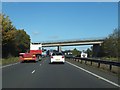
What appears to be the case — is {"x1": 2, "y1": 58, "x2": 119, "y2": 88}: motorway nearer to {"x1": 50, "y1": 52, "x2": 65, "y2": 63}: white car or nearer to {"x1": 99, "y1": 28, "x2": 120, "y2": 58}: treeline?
{"x1": 50, "y1": 52, "x2": 65, "y2": 63}: white car

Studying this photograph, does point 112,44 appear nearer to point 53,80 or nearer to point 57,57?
point 57,57

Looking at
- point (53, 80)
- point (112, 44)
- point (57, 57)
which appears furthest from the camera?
point (112, 44)

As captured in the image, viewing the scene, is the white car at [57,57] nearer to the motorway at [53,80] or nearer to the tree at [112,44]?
the motorway at [53,80]

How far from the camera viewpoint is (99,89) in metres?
13.7

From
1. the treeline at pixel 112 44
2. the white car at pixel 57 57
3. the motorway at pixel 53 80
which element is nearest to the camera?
the motorway at pixel 53 80

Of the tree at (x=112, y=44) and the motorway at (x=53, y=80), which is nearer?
the motorway at (x=53, y=80)

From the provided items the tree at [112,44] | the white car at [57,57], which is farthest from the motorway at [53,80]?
the tree at [112,44]

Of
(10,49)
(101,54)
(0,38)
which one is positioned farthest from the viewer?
(101,54)

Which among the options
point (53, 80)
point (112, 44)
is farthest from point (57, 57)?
point (112, 44)

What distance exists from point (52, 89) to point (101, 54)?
367ft

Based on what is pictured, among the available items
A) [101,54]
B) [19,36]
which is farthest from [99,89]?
[101,54]

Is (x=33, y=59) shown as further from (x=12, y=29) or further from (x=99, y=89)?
(x=99, y=89)

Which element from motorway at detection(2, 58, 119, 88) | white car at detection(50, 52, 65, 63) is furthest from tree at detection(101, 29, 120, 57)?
motorway at detection(2, 58, 119, 88)

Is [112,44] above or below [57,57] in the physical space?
above
